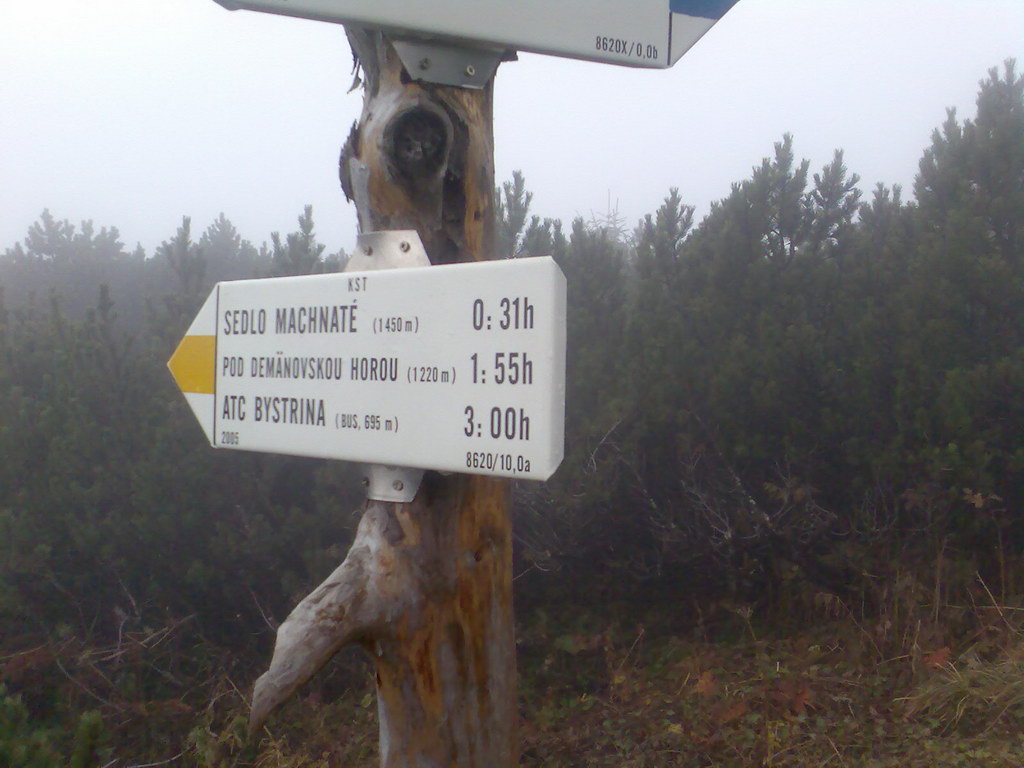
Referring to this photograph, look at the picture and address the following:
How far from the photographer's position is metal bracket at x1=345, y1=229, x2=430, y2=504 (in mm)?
1697

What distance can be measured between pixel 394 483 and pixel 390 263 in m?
0.43

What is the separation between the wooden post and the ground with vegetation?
2.76m

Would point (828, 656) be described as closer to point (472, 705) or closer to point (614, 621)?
point (614, 621)

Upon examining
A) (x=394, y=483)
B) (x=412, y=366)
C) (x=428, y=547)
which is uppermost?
(x=412, y=366)

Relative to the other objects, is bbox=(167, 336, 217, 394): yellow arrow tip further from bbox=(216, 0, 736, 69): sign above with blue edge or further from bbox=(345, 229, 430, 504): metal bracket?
bbox=(216, 0, 736, 69): sign above with blue edge

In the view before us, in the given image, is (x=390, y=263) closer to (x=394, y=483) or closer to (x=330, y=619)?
(x=394, y=483)

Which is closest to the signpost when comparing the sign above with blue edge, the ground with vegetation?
the sign above with blue edge

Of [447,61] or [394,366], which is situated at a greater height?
[447,61]

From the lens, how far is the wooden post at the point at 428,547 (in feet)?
5.92

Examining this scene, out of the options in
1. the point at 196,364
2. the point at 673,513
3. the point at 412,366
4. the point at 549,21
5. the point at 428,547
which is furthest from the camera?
the point at 673,513

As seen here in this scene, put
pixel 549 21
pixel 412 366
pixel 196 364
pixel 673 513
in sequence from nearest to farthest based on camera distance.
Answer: pixel 412 366 < pixel 549 21 < pixel 196 364 < pixel 673 513

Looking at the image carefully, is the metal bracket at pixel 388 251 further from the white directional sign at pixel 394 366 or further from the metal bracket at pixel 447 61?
the metal bracket at pixel 447 61

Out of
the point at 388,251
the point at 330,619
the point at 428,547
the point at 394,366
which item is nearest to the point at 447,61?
the point at 388,251

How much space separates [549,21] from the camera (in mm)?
1709
